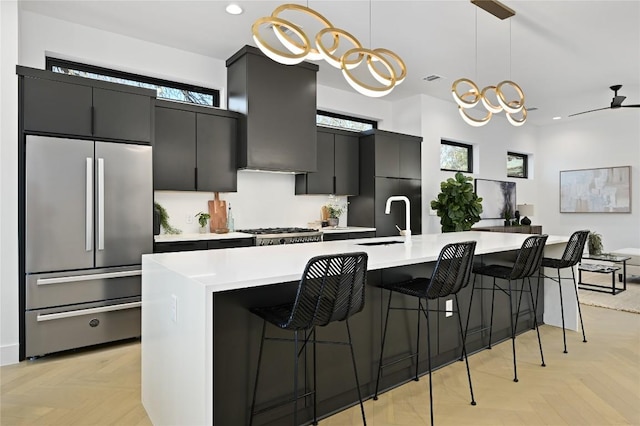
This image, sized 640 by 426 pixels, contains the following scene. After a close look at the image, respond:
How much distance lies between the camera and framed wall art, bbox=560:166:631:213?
7.56 metres

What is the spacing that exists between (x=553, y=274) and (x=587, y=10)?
8.35 ft

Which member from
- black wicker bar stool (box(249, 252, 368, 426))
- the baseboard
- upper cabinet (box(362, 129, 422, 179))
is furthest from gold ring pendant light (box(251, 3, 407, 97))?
the baseboard

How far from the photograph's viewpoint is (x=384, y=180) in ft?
18.6

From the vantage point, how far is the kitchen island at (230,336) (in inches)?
64.7

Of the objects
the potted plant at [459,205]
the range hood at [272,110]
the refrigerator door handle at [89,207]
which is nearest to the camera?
the refrigerator door handle at [89,207]

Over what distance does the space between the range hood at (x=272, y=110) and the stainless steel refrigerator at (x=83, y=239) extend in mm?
1232

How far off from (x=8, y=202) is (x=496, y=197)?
749 cm

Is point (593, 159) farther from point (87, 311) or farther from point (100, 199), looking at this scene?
point (87, 311)

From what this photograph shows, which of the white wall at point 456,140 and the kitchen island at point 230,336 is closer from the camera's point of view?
the kitchen island at point 230,336

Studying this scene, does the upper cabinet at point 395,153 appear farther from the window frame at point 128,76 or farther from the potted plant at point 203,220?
the potted plant at point 203,220

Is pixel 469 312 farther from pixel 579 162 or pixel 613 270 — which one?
pixel 579 162

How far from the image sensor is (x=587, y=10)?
3.69 meters

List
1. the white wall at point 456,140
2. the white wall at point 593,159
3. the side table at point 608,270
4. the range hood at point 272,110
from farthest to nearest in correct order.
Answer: the white wall at point 593,159 < the white wall at point 456,140 < the side table at point 608,270 < the range hood at point 272,110

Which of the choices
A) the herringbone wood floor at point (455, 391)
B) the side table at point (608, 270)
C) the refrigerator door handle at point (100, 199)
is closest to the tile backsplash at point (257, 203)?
the refrigerator door handle at point (100, 199)
